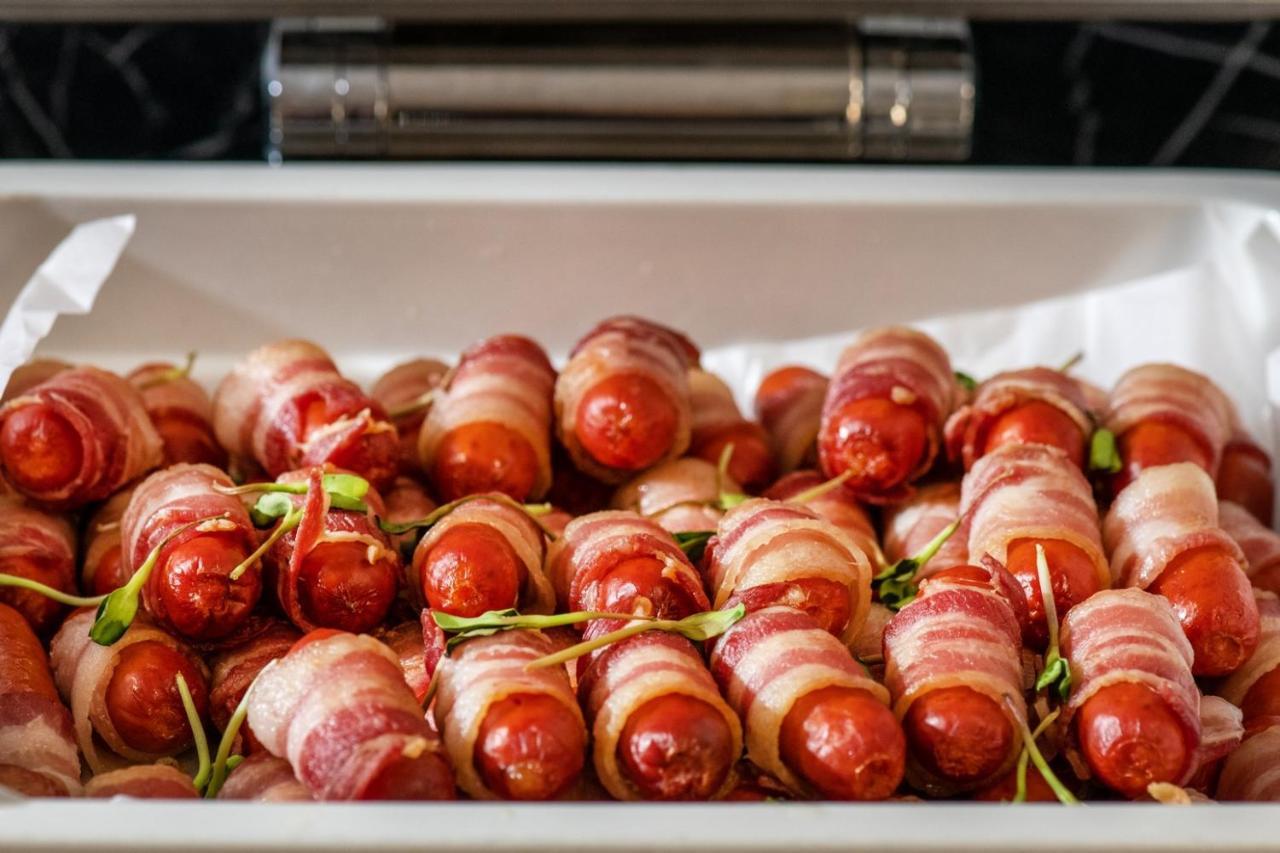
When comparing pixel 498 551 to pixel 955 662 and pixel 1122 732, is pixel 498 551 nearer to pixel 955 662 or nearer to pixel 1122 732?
pixel 955 662

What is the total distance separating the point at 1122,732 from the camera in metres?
1.20

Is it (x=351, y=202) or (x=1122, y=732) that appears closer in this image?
(x=1122, y=732)

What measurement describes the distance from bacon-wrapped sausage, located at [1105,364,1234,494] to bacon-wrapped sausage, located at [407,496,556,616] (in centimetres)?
63

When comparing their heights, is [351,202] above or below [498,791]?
above

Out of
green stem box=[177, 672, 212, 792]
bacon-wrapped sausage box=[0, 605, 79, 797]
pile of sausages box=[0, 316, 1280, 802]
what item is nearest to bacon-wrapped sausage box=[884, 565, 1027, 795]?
pile of sausages box=[0, 316, 1280, 802]

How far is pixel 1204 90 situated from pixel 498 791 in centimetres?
214

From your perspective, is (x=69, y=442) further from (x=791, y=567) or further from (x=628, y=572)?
(x=791, y=567)

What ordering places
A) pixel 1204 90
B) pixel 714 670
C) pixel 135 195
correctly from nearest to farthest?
1. pixel 714 670
2. pixel 135 195
3. pixel 1204 90

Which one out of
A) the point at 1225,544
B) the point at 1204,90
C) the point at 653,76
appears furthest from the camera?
the point at 1204,90

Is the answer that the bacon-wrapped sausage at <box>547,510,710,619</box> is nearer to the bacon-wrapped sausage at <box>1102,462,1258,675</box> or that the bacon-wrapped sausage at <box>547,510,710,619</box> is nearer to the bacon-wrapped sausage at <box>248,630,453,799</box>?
the bacon-wrapped sausage at <box>248,630,453,799</box>

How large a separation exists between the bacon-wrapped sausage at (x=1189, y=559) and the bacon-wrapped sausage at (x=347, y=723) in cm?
67

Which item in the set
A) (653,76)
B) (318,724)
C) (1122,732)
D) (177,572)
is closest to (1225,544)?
(1122,732)

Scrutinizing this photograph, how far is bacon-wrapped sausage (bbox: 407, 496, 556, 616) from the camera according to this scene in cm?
132

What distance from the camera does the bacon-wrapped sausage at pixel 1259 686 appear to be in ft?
4.49
